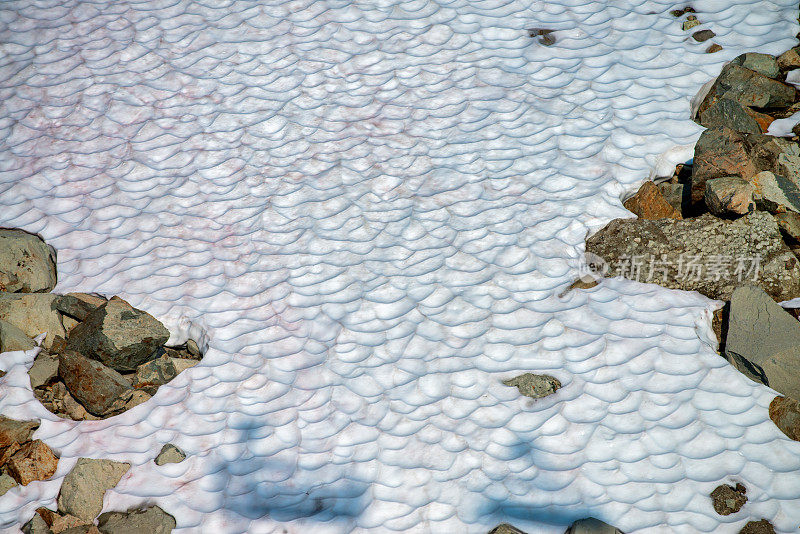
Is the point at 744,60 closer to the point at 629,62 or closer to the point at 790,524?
the point at 629,62

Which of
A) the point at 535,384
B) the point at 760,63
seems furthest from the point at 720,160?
the point at 535,384

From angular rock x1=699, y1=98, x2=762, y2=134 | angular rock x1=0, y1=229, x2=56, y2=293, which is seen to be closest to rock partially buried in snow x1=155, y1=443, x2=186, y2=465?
angular rock x1=0, y1=229, x2=56, y2=293

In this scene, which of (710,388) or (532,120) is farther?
(532,120)

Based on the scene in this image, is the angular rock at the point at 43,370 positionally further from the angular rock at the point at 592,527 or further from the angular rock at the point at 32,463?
the angular rock at the point at 592,527

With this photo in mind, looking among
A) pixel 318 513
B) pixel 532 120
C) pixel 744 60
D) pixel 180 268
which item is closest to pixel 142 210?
pixel 180 268

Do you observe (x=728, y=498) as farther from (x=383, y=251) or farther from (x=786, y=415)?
(x=383, y=251)

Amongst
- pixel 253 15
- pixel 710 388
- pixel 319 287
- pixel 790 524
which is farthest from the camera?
pixel 253 15

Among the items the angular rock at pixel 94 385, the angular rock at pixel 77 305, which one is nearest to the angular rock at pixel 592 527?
the angular rock at pixel 94 385
